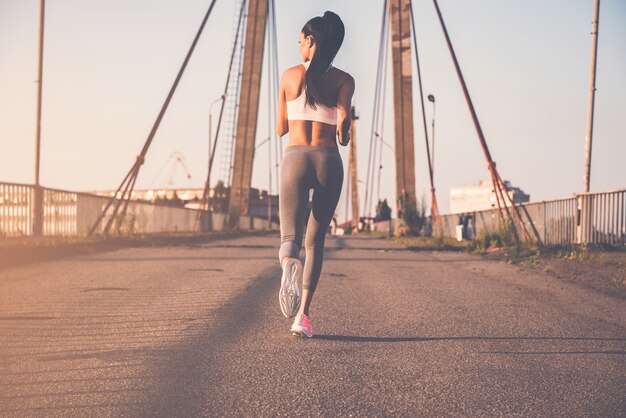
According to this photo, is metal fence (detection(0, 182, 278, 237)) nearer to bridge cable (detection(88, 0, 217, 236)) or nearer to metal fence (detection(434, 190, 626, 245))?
bridge cable (detection(88, 0, 217, 236))

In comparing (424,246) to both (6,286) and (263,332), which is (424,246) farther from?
(263,332)

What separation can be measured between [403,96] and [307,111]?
23.1 meters

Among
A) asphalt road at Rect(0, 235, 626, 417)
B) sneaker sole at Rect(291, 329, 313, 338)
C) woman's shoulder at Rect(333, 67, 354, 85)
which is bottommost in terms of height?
asphalt road at Rect(0, 235, 626, 417)

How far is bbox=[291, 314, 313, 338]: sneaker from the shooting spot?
183 inches

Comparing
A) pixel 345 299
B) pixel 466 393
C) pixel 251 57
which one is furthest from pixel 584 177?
pixel 251 57

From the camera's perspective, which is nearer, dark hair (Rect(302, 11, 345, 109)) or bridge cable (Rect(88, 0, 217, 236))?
dark hair (Rect(302, 11, 345, 109))

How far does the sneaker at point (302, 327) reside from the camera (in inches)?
183

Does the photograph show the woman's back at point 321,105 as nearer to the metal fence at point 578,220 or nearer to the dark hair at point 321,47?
the dark hair at point 321,47

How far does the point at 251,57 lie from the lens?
1394 inches

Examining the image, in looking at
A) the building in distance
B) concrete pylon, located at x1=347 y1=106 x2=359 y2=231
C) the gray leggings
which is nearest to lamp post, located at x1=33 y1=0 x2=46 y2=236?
the gray leggings

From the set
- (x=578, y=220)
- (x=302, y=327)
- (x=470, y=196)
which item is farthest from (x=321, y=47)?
(x=470, y=196)

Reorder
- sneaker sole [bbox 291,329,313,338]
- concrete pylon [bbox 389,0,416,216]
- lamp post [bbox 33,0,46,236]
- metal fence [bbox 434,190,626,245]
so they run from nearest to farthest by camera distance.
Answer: sneaker sole [bbox 291,329,313,338], metal fence [bbox 434,190,626,245], lamp post [bbox 33,0,46,236], concrete pylon [bbox 389,0,416,216]

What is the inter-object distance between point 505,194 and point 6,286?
11958 mm

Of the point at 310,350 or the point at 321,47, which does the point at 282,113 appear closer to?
the point at 321,47
